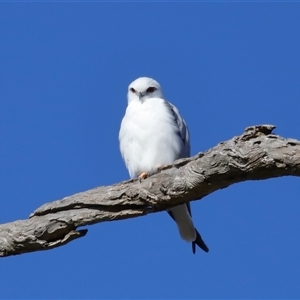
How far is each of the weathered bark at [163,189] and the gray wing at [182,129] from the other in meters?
2.41

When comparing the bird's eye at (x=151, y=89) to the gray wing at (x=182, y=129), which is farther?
the bird's eye at (x=151, y=89)

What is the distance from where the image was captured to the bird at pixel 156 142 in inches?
330

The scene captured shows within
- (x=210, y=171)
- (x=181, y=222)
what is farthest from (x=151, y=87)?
(x=210, y=171)

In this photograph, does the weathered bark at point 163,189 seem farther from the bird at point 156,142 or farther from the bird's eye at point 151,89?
the bird's eye at point 151,89

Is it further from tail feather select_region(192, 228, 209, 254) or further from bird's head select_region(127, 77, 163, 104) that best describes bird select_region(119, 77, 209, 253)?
bird's head select_region(127, 77, 163, 104)

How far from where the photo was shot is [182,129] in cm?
871

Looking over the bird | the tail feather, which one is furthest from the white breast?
the tail feather

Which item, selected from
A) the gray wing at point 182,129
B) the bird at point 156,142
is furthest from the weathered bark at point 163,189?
the gray wing at point 182,129

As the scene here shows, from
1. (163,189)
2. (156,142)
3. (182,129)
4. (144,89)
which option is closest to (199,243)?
(156,142)

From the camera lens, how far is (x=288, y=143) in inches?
199

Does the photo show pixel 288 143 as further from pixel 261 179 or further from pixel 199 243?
pixel 199 243

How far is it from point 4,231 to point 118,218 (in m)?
1.15

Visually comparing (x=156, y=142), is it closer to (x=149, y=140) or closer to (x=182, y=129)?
(x=149, y=140)

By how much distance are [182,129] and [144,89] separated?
3.27ft
